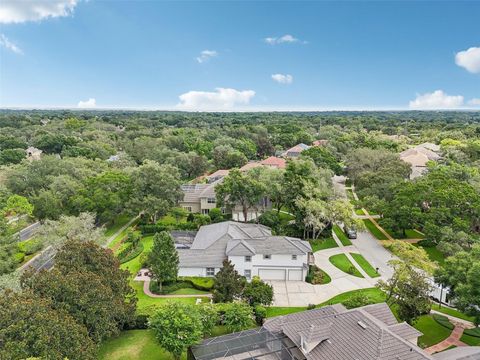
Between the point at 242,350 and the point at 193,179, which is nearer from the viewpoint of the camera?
the point at 242,350

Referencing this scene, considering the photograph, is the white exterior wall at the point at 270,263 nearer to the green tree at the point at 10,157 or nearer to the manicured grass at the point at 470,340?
the manicured grass at the point at 470,340

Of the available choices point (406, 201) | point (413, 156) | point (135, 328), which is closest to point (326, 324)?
point (135, 328)

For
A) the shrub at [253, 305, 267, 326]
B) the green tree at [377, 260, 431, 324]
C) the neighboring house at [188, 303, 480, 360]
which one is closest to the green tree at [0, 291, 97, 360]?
the neighboring house at [188, 303, 480, 360]

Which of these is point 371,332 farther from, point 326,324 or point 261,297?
point 261,297

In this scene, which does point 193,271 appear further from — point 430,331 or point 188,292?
point 430,331

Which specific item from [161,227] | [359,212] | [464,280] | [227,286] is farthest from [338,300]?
[359,212]

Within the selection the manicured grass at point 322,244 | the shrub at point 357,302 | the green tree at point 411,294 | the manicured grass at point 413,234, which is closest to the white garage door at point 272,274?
the manicured grass at point 322,244
